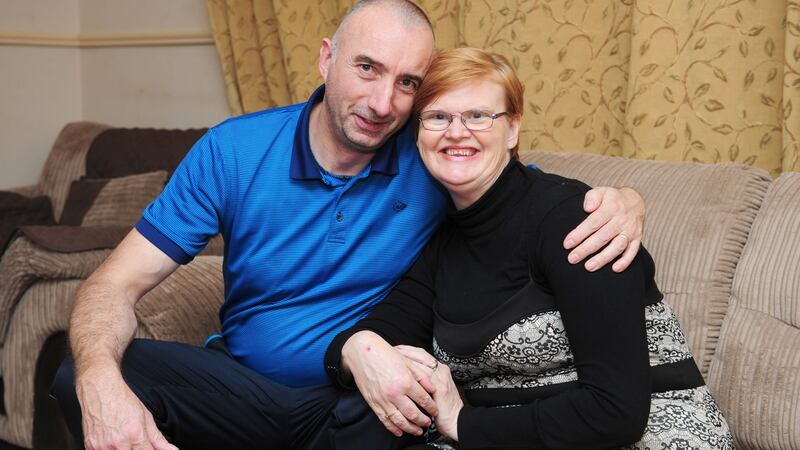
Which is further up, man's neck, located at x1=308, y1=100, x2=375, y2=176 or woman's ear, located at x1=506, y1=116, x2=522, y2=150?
woman's ear, located at x1=506, y1=116, x2=522, y2=150

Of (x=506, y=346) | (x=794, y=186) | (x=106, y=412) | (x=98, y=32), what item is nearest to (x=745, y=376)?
(x=794, y=186)

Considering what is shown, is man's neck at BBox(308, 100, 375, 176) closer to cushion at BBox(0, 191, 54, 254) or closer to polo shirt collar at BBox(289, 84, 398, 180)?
polo shirt collar at BBox(289, 84, 398, 180)

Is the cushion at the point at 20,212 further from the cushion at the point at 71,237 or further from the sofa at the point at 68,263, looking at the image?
the cushion at the point at 71,237

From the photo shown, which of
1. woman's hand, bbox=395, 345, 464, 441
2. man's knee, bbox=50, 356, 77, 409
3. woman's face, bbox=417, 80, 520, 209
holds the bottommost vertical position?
man's knee, bbox=50, 356, 77, 409

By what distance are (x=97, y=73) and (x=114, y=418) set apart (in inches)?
118

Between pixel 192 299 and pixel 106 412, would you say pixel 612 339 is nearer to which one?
pixel 106 412

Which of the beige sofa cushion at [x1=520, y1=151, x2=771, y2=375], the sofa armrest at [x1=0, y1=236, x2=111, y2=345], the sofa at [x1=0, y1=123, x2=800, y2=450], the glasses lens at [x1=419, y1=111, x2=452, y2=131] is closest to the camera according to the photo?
the glasses lens at [x1=419, y1=111, x2=452, y2=131]

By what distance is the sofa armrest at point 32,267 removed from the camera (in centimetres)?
231

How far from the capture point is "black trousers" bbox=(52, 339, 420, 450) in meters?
1.51

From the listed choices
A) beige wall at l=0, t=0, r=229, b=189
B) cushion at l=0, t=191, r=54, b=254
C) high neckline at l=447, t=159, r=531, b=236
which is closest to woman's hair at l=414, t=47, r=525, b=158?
high neckline at l=447, t=159, r=531, b=236

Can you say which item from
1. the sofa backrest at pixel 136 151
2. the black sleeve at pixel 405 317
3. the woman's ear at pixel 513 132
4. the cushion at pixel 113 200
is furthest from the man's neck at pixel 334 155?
the sofa backrest at pixel 136 151

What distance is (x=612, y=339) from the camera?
1.28m

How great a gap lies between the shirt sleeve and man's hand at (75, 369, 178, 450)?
0.31 m

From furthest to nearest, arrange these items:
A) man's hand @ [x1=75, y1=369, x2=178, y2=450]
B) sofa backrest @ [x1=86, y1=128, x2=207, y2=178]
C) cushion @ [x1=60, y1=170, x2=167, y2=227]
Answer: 1. sofa backrest @ [x1=86, y1=128, x2=207, y2=178]
2. cushion @ [x1=60, y1=170, x2=167, y2=227]
3. man's hand @ [x1=75, y1=369, x2=178, y2=450]
